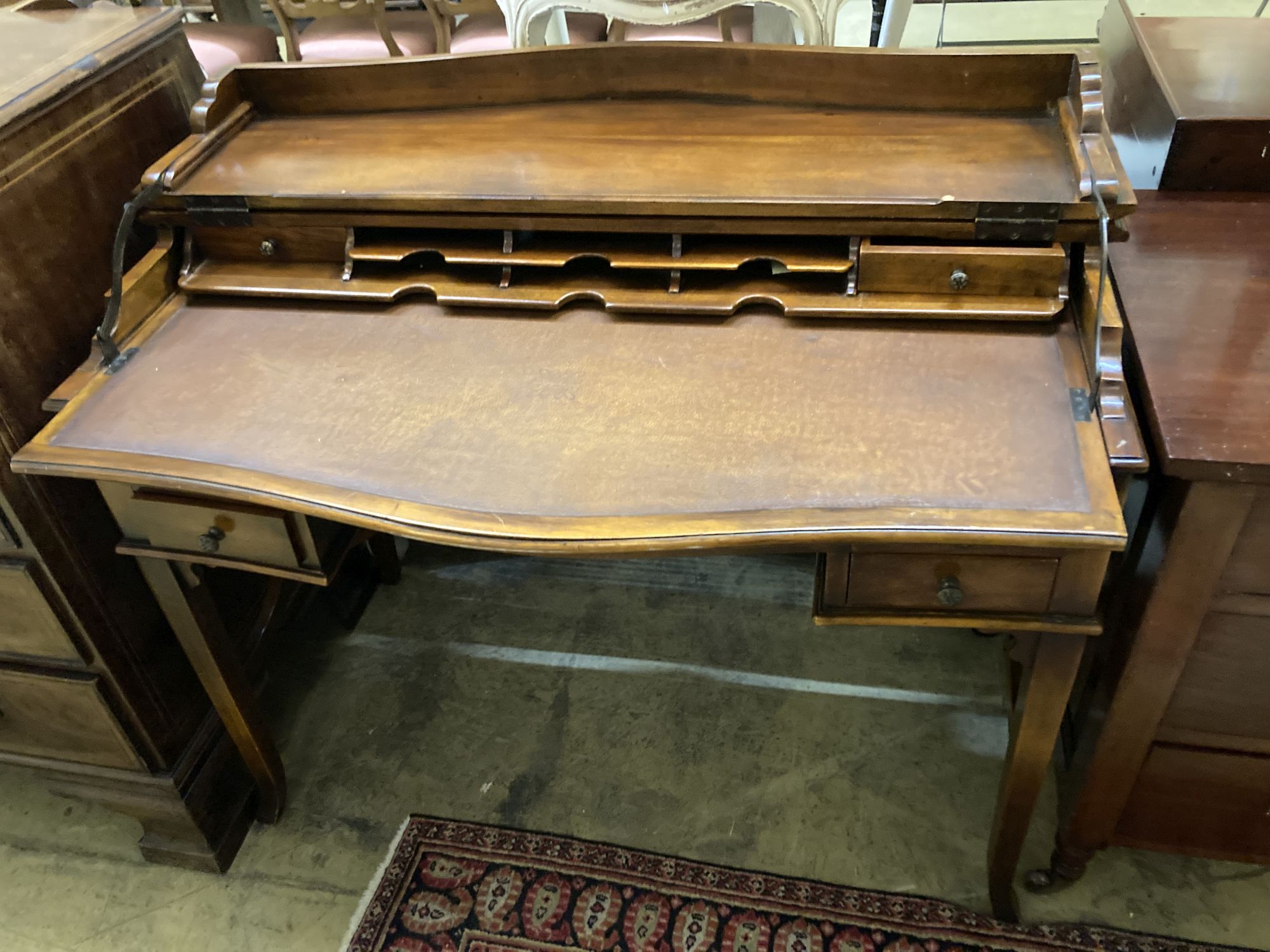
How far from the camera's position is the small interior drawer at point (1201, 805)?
4.15ft

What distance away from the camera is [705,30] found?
7.70ft

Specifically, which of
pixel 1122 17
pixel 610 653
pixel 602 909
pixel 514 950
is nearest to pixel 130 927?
pixel 514 950

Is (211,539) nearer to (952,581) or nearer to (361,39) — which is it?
(952,581)

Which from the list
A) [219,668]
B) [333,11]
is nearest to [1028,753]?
[219,668]

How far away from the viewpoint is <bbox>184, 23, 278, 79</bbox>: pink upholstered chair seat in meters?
2.47

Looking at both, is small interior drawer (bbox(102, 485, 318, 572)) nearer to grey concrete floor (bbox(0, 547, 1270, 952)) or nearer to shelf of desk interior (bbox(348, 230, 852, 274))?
shelf of desk interior (bbox(348, 230, 852, 274))

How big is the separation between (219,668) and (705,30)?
6.15 ft

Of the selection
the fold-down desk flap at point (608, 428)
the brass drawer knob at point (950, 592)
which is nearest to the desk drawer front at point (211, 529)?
the fold-down desk flap at point (608, 428)

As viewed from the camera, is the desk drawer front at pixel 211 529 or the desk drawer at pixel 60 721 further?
the desk drawer at pixel 60 721

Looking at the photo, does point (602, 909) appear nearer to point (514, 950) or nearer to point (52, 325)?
point (514, 950)

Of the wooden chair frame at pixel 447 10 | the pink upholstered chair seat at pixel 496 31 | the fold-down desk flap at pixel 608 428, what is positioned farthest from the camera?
the pink upholstered chair seat at pixel 496 31

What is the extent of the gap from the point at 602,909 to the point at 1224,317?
122 cm

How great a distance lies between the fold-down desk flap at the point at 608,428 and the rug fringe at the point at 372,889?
32.8 inches

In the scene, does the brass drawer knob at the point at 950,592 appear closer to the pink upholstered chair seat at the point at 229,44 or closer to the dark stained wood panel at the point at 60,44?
the dark stained wood panel at the point at 60,44
